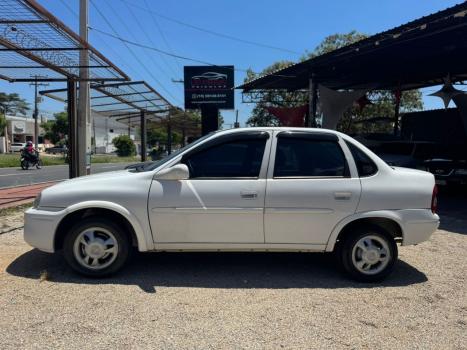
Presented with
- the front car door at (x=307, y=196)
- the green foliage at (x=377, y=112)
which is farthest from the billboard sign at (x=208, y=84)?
the front car door at (x=307, y=196)

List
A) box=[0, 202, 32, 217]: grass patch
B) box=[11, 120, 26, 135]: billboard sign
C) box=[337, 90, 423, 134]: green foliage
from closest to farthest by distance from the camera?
1. box=[0, 202, 32, 217]: grass patch
2. box=[337, 90, 423, 134]: green foliage
3. box=[11, 120, 26, 135]: billboard sign

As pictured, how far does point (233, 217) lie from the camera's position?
489cm

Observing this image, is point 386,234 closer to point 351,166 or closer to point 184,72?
point 351,166

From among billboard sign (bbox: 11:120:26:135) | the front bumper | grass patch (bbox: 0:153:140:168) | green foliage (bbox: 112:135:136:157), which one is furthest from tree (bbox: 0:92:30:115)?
the front bumper

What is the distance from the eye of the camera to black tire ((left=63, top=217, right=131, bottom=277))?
16.0 ft

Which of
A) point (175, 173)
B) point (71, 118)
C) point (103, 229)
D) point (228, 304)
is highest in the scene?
point (71, 118)

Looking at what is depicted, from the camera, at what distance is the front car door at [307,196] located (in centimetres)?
491

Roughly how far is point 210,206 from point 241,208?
0.33 metres

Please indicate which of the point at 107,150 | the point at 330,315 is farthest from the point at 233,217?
the point at 107,150

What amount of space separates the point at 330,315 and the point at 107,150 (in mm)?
80593

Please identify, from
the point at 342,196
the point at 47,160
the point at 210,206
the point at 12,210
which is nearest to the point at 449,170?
the point at 342,196

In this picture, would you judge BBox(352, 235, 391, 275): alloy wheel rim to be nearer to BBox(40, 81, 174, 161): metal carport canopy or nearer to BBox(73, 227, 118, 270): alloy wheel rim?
BBox(73, 227, 118, 270): alloy wheel rim

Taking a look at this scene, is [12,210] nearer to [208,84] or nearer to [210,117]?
[210,117]

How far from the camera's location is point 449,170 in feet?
37.2
